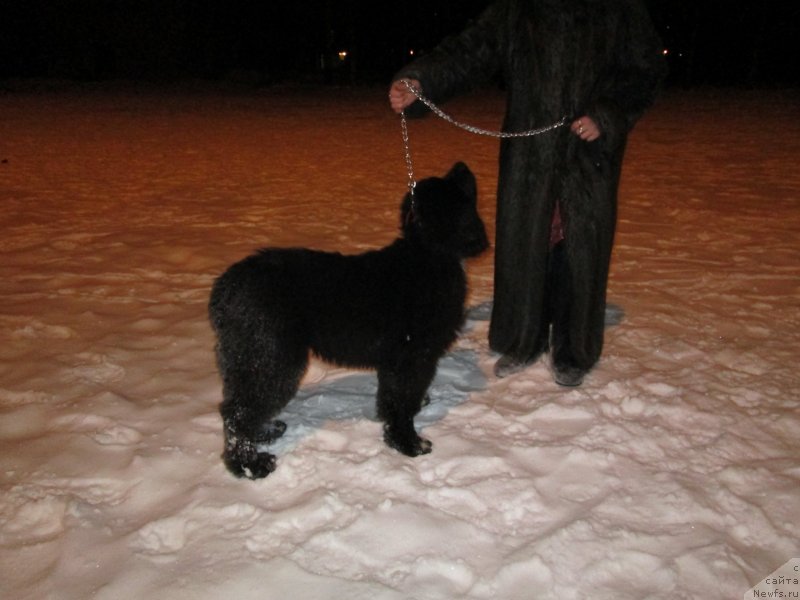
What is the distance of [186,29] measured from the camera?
110ft

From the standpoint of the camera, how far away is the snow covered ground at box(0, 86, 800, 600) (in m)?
2.27

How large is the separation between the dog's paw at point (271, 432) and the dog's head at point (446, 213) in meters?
1.18

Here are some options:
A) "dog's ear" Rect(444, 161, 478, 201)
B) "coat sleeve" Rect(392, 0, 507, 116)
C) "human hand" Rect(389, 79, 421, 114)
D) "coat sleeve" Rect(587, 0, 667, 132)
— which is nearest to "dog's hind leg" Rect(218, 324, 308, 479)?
"dog's ear" Rect(444, 161, 478, 201)

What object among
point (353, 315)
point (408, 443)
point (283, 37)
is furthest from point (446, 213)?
point (283, 37)

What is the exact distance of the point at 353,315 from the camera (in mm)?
2729

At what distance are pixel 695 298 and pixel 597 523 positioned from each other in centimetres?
290

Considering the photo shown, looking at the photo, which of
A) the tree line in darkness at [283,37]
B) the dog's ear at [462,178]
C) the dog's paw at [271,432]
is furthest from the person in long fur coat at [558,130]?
the tree line in darkness at [283,37]

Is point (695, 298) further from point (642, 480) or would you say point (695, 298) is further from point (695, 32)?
point (695, 32)

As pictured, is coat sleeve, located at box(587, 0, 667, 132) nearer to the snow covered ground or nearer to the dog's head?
the dog's head

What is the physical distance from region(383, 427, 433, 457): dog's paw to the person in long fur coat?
1.02 meters

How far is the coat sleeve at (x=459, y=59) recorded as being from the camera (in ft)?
10.7

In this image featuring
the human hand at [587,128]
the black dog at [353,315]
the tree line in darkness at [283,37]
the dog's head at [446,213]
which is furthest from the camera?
the tree line in darkness at [283,37]

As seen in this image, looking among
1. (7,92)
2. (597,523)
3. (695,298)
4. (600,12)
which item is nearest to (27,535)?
(597,523)

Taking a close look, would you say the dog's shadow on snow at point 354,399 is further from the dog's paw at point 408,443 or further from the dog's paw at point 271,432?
the dog's paw at point 408,443
